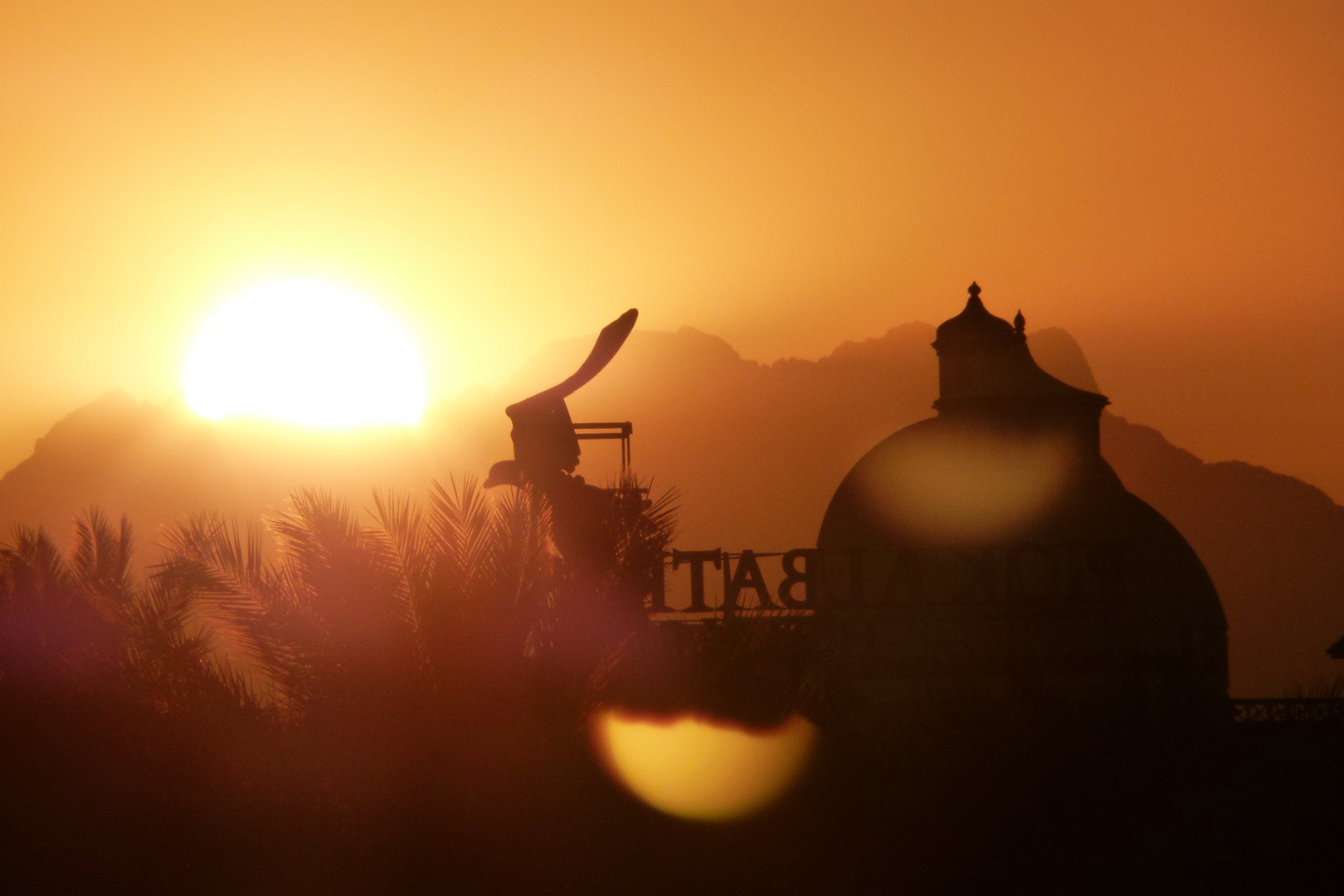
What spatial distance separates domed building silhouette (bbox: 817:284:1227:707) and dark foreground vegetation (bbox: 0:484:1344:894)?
511 inches

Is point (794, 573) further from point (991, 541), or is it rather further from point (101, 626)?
point (101, 626)

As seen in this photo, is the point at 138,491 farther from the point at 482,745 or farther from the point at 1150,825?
the point at 1150,825

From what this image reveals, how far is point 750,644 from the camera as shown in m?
11.3

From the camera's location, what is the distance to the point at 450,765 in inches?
372

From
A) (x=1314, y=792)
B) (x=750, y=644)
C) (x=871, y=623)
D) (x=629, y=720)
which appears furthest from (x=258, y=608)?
(x=871, y=623)

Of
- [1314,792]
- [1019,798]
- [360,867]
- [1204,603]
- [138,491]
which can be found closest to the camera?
[360,867]

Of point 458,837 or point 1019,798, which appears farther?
point 1019,798

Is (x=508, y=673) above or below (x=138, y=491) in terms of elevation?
below

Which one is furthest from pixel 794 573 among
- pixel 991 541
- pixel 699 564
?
pixel 991 541

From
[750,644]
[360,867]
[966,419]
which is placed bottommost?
[360,867]

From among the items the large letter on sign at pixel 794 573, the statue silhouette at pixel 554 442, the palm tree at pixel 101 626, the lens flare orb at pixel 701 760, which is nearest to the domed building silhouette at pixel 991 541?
the large letter on sign at pixel 794 573

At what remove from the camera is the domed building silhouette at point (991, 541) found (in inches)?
1107

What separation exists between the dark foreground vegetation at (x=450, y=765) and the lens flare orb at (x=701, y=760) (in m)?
0.21

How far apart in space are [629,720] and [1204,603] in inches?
1079
